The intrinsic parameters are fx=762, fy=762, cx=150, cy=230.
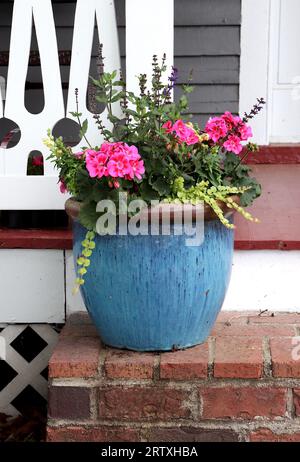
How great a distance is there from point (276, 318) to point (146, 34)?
Answer: 946 mm

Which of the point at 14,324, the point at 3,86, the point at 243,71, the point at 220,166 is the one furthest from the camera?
the point at 243,71

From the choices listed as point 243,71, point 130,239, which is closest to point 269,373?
point 130,239

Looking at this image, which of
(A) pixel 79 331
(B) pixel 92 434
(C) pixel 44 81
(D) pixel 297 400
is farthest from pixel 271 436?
(C) pixel 44 81

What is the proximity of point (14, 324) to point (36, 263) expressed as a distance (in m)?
0.23

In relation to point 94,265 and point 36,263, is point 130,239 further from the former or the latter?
point 36,263

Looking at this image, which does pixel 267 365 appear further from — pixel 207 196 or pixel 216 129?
pixel 216 129

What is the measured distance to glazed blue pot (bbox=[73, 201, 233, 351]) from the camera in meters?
1.98

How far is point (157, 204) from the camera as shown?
1.96m

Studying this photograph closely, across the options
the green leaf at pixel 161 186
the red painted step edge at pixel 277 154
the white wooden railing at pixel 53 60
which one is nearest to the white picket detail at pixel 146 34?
the white wooden railing at pixel 53 60

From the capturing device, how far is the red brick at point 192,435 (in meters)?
2.03

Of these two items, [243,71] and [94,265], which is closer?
[94,265]

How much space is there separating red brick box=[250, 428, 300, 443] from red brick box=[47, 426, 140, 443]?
314 mm

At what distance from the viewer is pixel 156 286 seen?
199 cm
